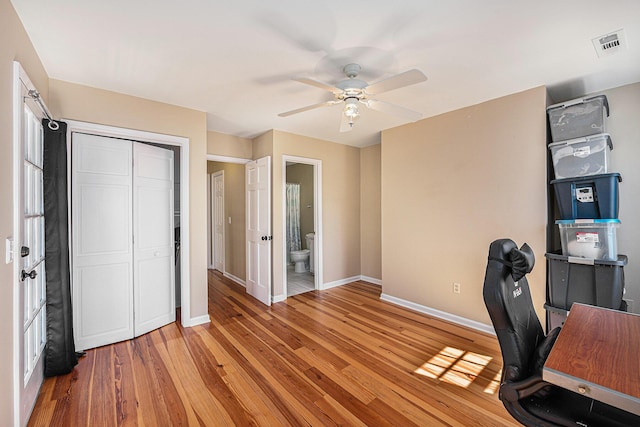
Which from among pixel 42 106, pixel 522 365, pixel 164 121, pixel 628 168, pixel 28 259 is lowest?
pixel 522 365

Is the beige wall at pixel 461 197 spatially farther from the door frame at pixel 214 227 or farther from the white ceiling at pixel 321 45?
the door frame at pixel 214 227

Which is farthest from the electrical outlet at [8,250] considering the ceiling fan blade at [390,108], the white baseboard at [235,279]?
the white baseboard at [235,279]

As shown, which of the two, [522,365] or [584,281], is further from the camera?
[584,281]

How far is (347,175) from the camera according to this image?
4.95 m

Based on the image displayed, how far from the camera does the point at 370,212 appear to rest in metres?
4.98

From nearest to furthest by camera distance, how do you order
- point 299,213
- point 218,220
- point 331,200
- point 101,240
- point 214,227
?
point 101,240 < point 331,200 < point 218,220 < point 214,227 < point 299,213

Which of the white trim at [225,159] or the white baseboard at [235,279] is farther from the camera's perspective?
the white baseboard at [235,279]

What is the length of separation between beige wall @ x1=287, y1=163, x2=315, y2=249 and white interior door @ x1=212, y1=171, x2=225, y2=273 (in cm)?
180

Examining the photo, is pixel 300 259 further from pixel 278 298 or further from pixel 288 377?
pixel 288 377

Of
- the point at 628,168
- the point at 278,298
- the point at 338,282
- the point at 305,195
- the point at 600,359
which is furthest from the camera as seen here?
the point at 305,195

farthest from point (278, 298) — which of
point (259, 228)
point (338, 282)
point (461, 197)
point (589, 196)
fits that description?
point (589, 196)

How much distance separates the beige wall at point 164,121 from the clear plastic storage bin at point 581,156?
3581 millimetres

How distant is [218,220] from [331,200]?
8.29 feet

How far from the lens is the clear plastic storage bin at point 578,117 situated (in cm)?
230
